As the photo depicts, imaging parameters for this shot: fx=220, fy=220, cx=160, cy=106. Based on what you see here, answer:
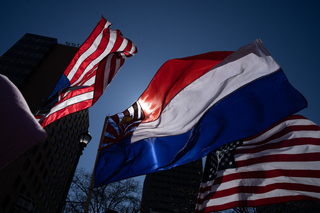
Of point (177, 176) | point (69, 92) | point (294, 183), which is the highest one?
point (177, 176)

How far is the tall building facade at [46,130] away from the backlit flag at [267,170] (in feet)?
89.7

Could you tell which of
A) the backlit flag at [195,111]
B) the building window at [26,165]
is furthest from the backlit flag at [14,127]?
Result: the building window at [26,165]

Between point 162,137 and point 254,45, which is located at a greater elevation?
point 254,45

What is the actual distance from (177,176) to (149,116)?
378ft

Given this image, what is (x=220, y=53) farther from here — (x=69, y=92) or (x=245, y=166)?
(x=69, y=92)

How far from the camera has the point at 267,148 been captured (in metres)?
5.71

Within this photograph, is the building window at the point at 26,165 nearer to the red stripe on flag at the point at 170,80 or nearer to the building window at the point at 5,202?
the building window at the point at 5,202

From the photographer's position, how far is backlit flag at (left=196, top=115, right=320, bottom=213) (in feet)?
16.8

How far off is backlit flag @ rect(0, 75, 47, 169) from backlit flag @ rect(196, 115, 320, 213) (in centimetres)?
470

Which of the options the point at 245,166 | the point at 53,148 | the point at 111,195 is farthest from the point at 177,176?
the point at 245,166

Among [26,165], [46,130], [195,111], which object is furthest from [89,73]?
[46,130]

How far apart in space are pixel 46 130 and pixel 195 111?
39109 millimetres

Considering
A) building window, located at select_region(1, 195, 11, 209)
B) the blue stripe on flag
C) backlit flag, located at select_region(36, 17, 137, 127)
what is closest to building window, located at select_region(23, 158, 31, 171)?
building window, located at select_region(1, 195, 11, 209)

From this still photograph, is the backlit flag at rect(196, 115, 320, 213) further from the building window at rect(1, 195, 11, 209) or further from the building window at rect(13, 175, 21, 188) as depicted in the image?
the building window at rect(13, 175, 21, 188)
